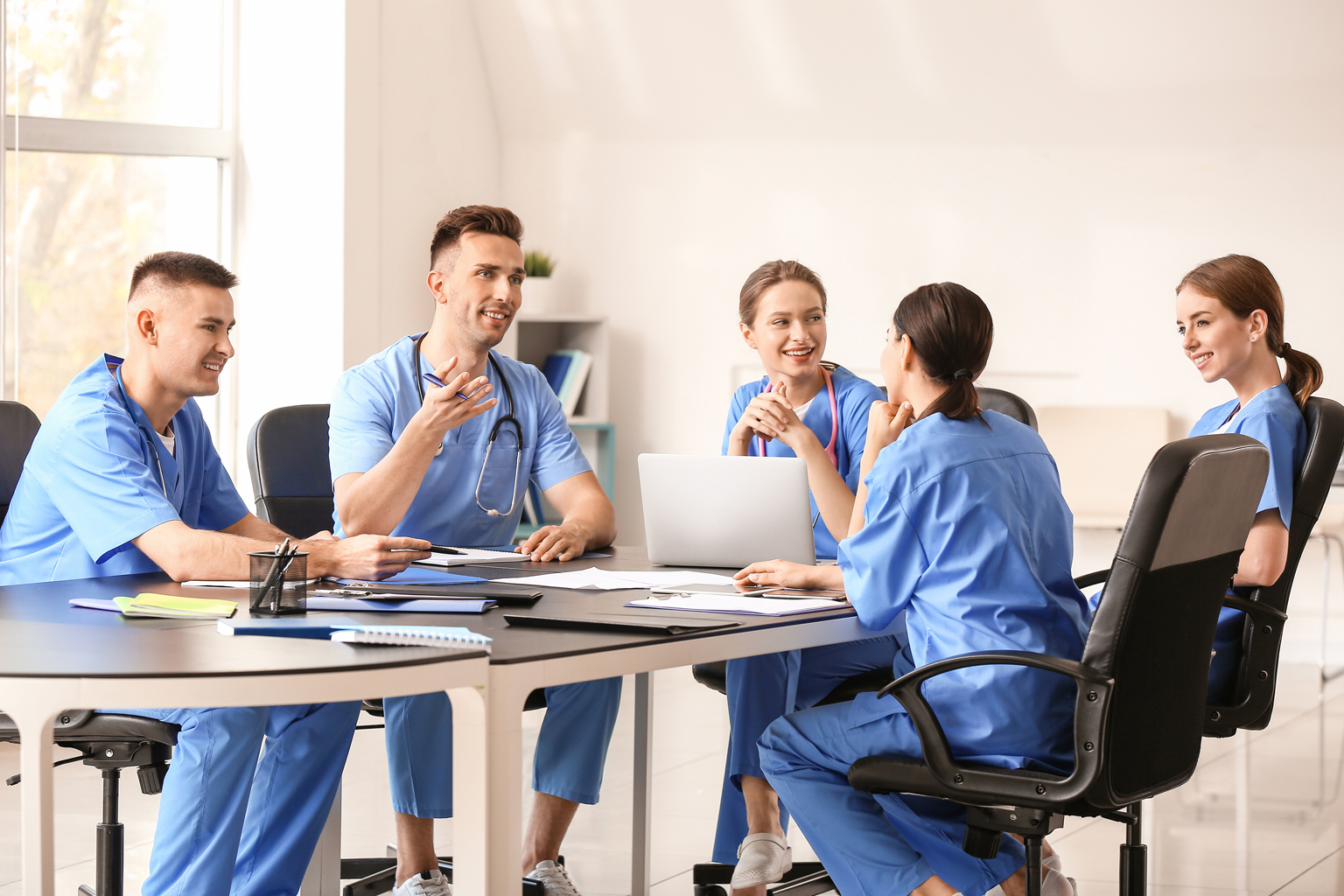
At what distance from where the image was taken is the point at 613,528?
2795 millimetres

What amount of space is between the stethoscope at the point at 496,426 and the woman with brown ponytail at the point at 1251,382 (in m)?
1.30

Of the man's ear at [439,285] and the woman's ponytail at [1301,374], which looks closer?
the woman's ponytail at [1301,374]

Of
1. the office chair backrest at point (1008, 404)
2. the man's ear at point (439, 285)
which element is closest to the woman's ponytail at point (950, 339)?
the office chair backrest at point (1008, 404)

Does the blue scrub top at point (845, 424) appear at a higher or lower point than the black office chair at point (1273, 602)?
higher

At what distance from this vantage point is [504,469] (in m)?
2.80

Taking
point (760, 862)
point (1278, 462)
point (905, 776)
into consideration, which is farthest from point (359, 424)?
point (1278, 462)

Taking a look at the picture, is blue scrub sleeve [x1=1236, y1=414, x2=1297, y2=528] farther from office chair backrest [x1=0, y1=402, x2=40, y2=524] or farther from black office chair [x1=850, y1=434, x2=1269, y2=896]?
office chair backrest [x1=0, y1=402, x2=40, y2=524]

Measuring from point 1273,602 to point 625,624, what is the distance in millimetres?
1247

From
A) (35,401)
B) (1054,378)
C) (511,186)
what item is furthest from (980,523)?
(511,186)

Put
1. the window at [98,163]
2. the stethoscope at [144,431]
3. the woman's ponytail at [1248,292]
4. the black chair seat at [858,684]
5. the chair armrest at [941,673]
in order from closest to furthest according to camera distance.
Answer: the chair armrest at [941,673] → the stethoscope at [144,431] → the black chair seat at [858,684] → the woman's ponytail at [1248,292] → the window at [98,163]

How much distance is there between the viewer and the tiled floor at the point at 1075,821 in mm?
2863

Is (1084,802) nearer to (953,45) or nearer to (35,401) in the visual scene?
(35,401)

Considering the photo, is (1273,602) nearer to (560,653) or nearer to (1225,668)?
(1225,668)

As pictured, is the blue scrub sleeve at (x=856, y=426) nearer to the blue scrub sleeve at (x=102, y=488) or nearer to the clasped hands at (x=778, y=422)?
the clasped hands at (x=778, y=422)
